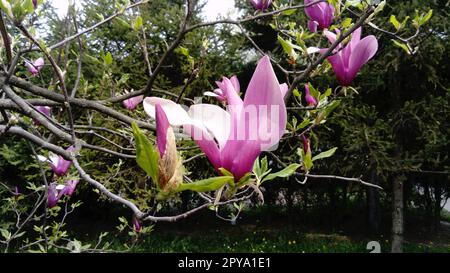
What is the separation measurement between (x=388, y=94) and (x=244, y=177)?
8.14 meters

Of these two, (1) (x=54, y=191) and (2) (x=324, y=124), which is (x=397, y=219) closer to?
(2) (x=324, y=124)

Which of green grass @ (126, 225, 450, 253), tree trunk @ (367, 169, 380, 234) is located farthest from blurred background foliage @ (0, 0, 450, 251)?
green grass @ (126, 225, 450, 253)

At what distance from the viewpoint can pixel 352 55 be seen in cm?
99

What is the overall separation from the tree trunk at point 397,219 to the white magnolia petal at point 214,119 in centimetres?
693

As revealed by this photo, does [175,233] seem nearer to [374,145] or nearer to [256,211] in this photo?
[256,211]

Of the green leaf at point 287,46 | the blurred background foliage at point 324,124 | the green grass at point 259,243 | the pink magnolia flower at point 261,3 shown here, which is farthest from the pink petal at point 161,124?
the green grass at point 259,243

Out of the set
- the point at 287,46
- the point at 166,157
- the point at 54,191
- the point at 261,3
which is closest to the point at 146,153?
the point at 166,157

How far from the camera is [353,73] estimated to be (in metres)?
1.01

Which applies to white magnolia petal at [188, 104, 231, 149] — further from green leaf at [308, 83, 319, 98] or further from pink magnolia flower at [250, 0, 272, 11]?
pink magnolia flower at [250, 0, 272, 11]

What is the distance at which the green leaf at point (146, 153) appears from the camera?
0.44 meters

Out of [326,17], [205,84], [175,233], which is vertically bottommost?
[175,233]

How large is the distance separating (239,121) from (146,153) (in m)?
0.12

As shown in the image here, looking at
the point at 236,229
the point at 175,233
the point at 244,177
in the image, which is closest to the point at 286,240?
the point at 236,229
